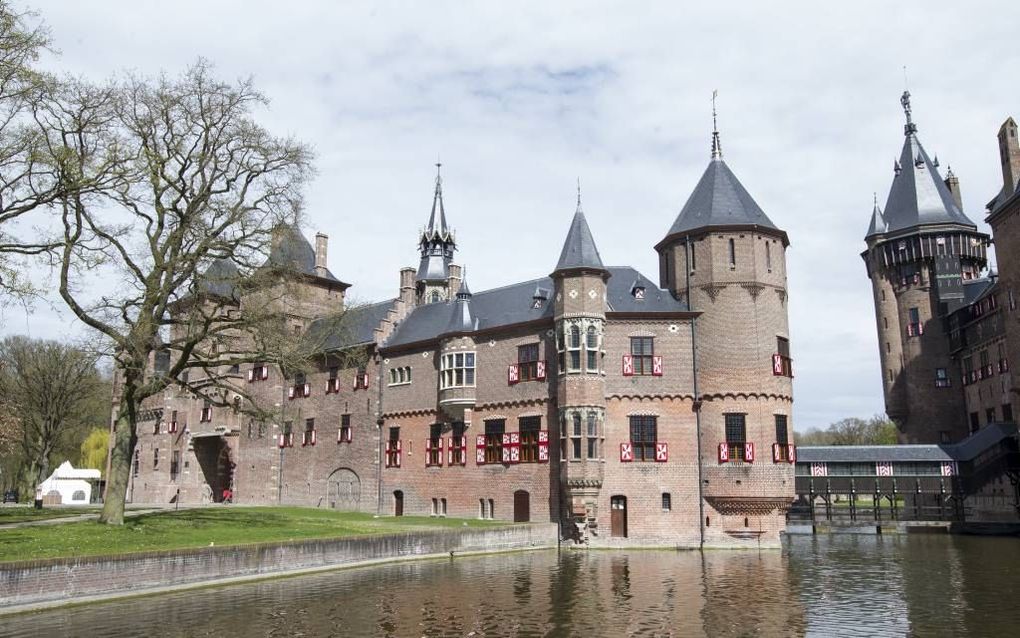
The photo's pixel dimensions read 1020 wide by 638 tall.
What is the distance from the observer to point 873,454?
42000mm

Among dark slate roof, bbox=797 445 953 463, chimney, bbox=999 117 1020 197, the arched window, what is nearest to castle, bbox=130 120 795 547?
the arched window

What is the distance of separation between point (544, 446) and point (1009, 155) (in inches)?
1267

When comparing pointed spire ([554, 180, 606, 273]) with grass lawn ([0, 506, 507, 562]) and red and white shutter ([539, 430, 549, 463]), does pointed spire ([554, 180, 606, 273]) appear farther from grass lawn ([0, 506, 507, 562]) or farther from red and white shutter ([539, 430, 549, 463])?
grass lawn ([0, 506, 507, 562])

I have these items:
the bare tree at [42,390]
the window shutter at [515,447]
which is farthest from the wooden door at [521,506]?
the bare tree at [42,390]

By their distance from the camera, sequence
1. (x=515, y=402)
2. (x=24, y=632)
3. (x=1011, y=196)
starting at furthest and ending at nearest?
1. (x=1011, y=196)
2. (x=515, y=402)
3. (x=24, y=632)

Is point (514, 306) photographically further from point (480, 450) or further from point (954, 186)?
point (954, 186)

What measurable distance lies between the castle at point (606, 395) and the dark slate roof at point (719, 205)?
0.27 ft

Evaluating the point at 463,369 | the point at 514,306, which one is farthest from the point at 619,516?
the point at 514,306

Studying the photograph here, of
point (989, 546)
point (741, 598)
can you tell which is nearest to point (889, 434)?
point (989, 546)

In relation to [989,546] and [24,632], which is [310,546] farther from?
[989,546]

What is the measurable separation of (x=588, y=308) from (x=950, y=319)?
32.6m

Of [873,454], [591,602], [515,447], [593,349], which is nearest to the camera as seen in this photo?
[591,602]

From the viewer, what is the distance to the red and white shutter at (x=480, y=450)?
34.7m

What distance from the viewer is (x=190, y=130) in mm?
23203
